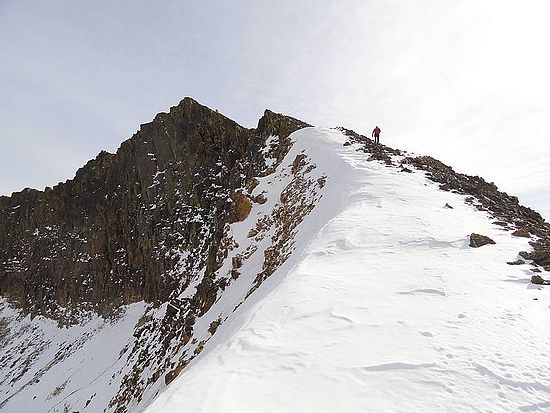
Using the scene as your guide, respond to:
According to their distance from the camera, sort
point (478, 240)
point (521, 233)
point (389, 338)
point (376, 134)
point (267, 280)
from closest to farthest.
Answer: point (389, 338), point (478, 240), point (521, 233), point (267, 280), point (376, 134)

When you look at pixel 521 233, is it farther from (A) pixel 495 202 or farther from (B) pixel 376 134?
(B) pixel 376 134

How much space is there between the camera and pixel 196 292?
2723 centimetres

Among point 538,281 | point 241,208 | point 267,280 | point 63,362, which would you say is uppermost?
point 538,281

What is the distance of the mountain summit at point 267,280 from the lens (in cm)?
465

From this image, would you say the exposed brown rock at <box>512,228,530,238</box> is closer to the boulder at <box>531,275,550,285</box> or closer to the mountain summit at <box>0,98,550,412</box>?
the mountain summit at <box>0,98,550,412</box>

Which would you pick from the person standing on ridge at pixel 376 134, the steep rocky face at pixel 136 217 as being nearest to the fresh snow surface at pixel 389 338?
the person standing on ridge at pixel 376 134

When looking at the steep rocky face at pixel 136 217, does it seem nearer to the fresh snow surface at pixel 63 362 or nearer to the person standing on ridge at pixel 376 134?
the fresh snow surface at pixel 63 362

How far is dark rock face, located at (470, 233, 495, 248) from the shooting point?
31.7 feet

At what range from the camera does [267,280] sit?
12.6 metres

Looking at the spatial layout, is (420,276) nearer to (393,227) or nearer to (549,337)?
(549,337)

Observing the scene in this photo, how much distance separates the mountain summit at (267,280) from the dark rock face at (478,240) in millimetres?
56

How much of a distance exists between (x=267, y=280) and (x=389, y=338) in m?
7.54

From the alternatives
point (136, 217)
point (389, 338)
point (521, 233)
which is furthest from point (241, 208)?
point (389, 338)

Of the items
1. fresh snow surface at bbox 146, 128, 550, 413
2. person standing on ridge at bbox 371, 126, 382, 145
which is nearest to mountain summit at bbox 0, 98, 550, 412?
fresh snow surface at bbox 146, 128, 550, 413
